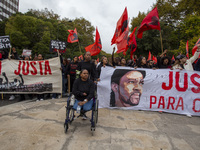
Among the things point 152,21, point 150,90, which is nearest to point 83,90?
point 150,90

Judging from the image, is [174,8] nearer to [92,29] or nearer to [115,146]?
[92,29]

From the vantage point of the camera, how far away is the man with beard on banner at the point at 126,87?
4.34m

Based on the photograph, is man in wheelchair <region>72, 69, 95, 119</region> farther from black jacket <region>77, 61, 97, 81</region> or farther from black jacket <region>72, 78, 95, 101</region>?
black jacket <region>77, 61, 97, 81</region>

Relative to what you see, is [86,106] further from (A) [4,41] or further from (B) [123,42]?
(A) [4,41]

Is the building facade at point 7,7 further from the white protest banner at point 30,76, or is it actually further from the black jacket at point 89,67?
the black jacket at point 89,67

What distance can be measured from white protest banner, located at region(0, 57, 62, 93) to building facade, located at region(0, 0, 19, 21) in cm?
5572

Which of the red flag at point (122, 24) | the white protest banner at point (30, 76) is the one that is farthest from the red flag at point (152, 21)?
the white protest banner at point (30, 76)

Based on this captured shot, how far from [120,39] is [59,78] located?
2.95 metres

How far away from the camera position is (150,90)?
4336 mm

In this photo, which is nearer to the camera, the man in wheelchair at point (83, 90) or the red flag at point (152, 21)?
the man in wheelchair at point (83, 90)

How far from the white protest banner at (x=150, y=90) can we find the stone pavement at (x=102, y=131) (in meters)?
0.34

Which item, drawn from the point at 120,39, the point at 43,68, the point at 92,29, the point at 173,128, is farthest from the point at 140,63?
the point at 92,29

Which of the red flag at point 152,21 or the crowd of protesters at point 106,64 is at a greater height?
the red flag at point 152,21

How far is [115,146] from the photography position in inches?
93.0
